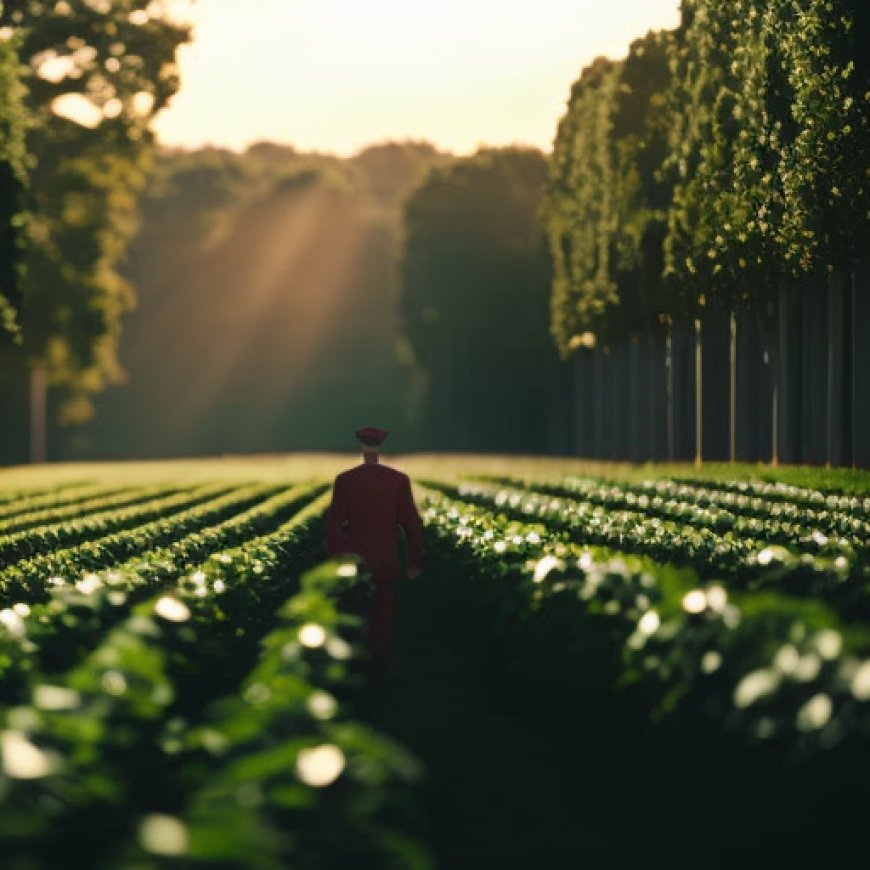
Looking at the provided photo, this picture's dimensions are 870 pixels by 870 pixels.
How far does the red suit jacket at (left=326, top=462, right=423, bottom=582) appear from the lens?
47.2ft

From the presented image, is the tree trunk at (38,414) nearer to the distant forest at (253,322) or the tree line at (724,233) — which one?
the distant forest at (253,322)

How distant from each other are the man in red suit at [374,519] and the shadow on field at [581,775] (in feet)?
2.68

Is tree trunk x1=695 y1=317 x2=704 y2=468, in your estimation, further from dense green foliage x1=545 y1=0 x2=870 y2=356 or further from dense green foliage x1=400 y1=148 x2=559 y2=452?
dense green foliage x1=400 y1=148 x2=559 y2=452

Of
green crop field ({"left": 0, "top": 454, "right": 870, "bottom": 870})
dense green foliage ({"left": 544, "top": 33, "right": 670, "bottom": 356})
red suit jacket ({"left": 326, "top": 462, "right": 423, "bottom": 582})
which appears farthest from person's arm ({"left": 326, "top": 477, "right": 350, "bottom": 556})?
dense green foliage ({"left": 544, "top": 33, "right": 670, "bottom": 356})

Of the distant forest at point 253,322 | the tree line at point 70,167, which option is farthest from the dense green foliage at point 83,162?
the distant forest at point 253,322

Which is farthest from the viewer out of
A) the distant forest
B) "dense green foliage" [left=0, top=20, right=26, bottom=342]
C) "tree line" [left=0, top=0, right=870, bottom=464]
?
the distant forest

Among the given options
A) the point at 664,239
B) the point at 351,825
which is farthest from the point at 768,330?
the point at 351,825

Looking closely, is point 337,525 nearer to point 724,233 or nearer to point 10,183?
point 724,233

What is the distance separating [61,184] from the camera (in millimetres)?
64938

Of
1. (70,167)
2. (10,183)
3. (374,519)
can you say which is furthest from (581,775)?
(70,167)

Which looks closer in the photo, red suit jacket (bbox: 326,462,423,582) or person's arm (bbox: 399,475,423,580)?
red suit jacket (bbox: 326,462,423,582)

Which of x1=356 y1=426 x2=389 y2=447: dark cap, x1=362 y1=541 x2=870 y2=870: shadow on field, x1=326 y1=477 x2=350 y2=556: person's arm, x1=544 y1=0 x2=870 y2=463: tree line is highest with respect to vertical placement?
x1=544 y1=0 x2=870 y2=463: tree line

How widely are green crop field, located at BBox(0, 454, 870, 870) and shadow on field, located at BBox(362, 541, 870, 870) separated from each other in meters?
0.02

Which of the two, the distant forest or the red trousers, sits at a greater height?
the distant forest
